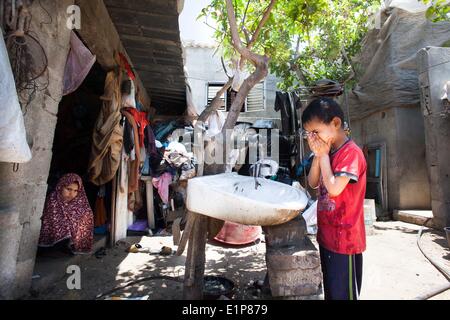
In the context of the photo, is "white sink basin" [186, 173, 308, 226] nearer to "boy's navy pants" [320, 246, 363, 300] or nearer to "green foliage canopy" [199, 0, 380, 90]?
"boy's navy pants" [320, 246, 363, 300]

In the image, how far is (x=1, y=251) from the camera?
2197 millimetres

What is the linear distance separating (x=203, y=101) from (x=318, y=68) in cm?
481

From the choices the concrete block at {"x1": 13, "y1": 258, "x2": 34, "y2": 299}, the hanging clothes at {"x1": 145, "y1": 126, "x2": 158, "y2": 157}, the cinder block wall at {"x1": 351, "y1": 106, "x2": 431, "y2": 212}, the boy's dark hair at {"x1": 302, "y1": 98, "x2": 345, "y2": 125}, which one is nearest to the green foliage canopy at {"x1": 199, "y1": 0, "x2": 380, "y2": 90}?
the cinder block wall at {"x1": 351, "y1": 106, "x2": 431, "y2": 212}

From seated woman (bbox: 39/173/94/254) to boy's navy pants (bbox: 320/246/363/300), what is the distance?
3.33 meters

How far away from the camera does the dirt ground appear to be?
2.86m

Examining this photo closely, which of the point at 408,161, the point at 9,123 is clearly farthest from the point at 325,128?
the point at 408,161

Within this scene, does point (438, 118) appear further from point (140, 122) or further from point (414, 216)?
point (140, 122)

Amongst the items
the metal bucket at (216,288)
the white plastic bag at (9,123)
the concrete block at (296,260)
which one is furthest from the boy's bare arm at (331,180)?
the white plastic bag at (9,123)

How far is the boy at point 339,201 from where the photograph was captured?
176 centimetres

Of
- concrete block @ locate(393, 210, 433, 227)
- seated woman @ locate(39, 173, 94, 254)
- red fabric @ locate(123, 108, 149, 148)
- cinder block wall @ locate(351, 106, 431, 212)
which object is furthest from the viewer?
cinder block wall @ locate(351, 106, 431, 212)

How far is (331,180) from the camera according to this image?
1683 millimetres

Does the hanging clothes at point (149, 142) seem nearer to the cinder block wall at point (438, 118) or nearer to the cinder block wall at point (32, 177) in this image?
the cinder block wall at point (32, 177)

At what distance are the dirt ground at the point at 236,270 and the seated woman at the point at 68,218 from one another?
305 millimetres

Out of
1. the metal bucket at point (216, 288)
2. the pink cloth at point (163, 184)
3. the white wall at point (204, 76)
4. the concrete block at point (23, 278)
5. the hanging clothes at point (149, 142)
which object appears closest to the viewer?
the concrete block at point (23, 278)
